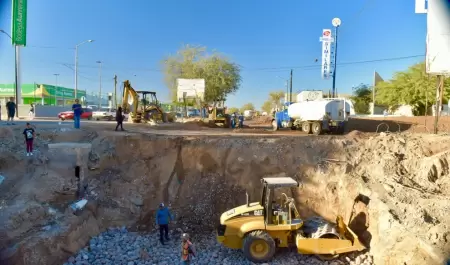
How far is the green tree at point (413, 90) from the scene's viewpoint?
32.8 meters

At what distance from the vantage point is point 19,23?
2966 cm

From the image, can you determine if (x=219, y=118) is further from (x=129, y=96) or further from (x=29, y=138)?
(x=29, y=138)

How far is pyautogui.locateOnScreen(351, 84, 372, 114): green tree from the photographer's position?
46312mm

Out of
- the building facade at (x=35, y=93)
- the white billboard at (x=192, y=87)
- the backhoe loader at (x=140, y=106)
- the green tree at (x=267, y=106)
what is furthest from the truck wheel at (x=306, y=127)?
the green tree at (x=267, y=106)

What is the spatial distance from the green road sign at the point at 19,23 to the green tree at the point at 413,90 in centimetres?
3491

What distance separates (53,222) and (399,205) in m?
10.7

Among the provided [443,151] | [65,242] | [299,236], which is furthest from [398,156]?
[65,242]

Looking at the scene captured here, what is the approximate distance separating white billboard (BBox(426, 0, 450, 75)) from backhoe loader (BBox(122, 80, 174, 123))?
17.6 m

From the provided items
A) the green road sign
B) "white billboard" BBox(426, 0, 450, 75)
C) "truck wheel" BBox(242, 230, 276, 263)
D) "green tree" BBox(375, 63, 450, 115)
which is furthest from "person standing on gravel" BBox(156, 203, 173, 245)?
"green tree" BBox(375, 63, 450, 115)

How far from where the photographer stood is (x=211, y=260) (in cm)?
1070

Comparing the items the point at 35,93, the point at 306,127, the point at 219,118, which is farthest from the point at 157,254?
the point at 35,93

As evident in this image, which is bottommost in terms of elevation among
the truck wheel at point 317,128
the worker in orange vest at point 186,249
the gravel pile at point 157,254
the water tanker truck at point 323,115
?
the gravel pile at point 157,254

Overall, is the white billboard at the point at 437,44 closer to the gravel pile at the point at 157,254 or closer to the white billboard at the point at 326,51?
the gravel pile at the point at 157,254

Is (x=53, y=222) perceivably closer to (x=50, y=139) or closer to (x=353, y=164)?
(x=50, y=139)
